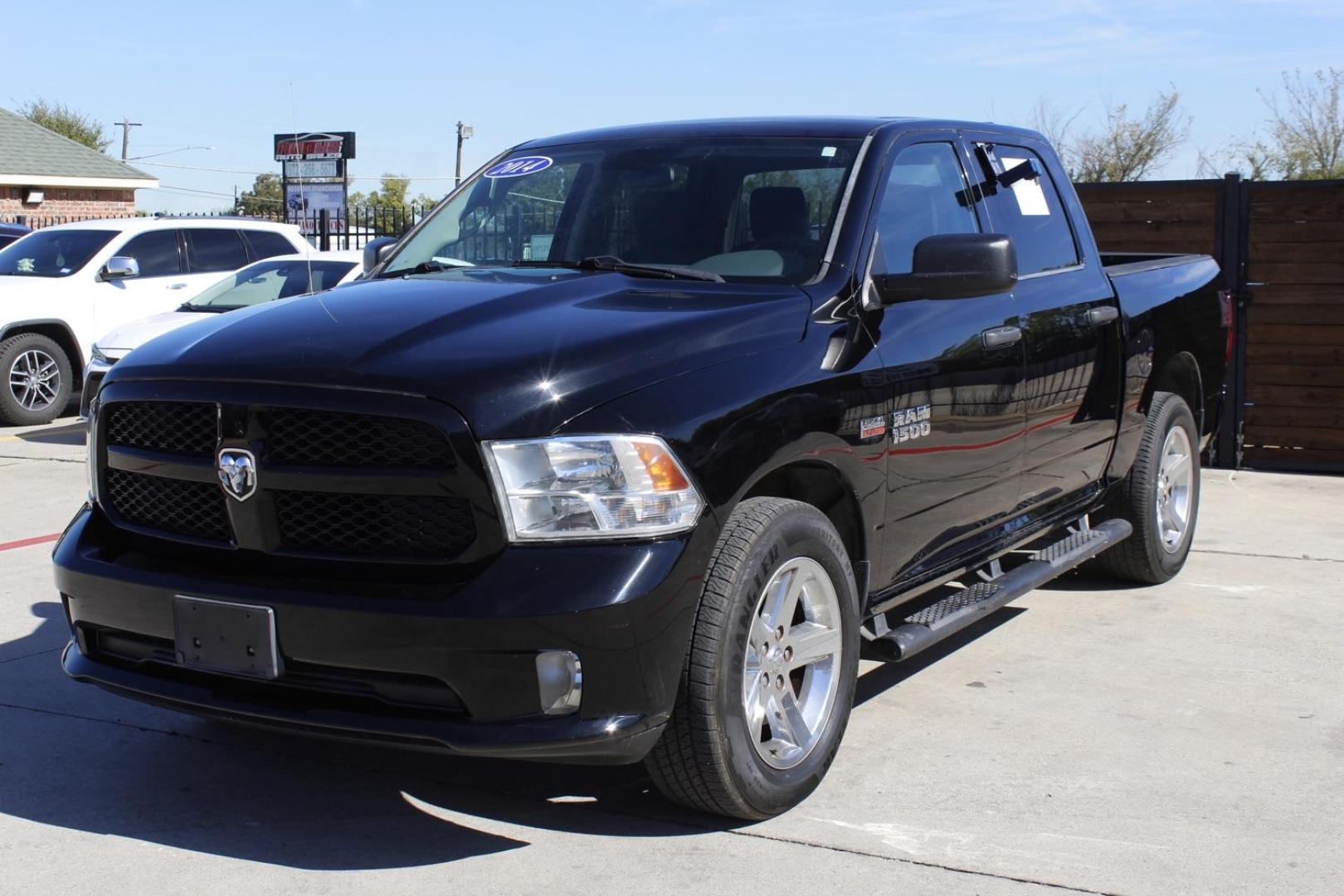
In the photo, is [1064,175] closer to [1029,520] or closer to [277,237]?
[1029,520]

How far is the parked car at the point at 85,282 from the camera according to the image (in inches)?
513

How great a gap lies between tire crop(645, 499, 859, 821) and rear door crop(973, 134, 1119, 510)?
150 cm

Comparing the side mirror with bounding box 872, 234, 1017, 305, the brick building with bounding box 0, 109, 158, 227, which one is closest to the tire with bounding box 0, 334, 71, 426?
the side mirror with bounding box 872, 234, 1017, 305

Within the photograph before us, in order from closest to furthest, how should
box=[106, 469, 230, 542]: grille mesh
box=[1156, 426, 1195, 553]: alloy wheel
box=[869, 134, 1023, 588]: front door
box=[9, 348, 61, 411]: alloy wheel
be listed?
box=[106, 469, 230, 542]: grille mesh
box=[869, 134, 1023, 588]: front door
box=[1156, 426, 1195, 553]: alloy wheel
box=[9, 348, 61, 411]: alloy wheel

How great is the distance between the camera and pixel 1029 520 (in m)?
5.61

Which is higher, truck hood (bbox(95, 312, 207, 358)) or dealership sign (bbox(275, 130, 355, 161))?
dealership sign (bbox(275, 130, 355, 161))

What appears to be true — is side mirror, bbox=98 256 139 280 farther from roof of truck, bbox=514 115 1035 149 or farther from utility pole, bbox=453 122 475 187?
utility pole, bbox=453 122 475 187

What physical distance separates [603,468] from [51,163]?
120 feet

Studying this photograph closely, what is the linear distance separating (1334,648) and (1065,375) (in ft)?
5.18

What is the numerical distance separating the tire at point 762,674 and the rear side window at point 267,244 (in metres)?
11.5

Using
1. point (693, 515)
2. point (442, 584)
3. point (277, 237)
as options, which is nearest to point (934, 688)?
point (693, 515)

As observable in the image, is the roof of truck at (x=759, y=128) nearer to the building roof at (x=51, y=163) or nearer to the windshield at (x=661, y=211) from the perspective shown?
the windshield at (x=661, y=211)

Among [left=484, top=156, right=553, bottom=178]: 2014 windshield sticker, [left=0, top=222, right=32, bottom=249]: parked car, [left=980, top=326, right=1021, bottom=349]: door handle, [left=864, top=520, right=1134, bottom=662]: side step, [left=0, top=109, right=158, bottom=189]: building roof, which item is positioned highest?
[left=0, top=109, right=158, bottom=189]: building roof

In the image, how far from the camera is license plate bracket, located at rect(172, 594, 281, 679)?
3510mm
